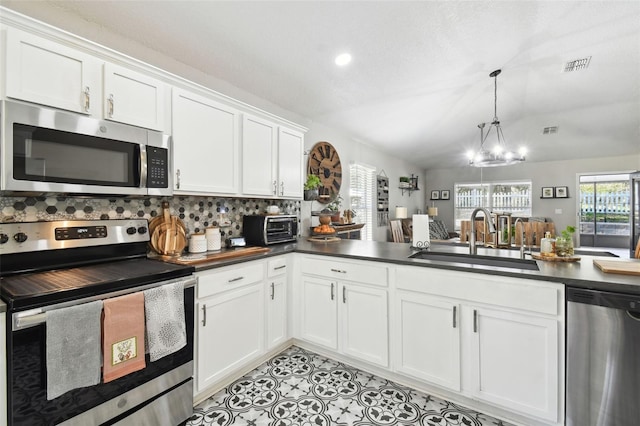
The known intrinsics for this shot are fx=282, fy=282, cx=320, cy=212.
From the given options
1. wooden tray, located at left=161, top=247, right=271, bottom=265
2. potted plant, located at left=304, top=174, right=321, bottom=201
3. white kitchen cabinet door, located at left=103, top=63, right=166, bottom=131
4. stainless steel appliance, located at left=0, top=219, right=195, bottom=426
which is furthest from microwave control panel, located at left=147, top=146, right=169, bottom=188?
potted plant, located at left=304, top=174, right=321, bottom=201

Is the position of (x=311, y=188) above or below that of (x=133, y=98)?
below

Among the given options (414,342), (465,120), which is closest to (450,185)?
(465,120)

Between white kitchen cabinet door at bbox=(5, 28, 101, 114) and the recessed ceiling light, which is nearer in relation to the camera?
white kitchen cabinet door at bbox=(5, 28, 101, 114)

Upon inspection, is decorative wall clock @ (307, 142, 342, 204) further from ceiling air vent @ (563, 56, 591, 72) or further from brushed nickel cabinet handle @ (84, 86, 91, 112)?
ceiling air vent @ (563, 56, 591, 72)

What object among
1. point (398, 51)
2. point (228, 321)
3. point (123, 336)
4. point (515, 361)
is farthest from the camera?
point (398, 51)

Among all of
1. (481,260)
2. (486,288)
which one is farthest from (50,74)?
(481,260)

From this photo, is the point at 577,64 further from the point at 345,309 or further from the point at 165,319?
the point at 165,319

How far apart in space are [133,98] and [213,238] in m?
1.15

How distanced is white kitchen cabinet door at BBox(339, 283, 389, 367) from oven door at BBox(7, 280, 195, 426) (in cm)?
113

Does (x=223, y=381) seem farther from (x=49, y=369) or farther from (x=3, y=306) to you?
(x=3, y=306)

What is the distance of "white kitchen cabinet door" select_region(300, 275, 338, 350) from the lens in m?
2.33

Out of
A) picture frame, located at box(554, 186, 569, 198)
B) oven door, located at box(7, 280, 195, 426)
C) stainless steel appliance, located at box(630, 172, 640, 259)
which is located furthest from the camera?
picture frame, located at box(554, 186, 569, 198)

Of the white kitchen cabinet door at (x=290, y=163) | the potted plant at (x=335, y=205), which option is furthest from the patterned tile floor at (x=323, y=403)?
the potted plant at (x=335, y=205)

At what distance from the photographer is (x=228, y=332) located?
1.98 m
